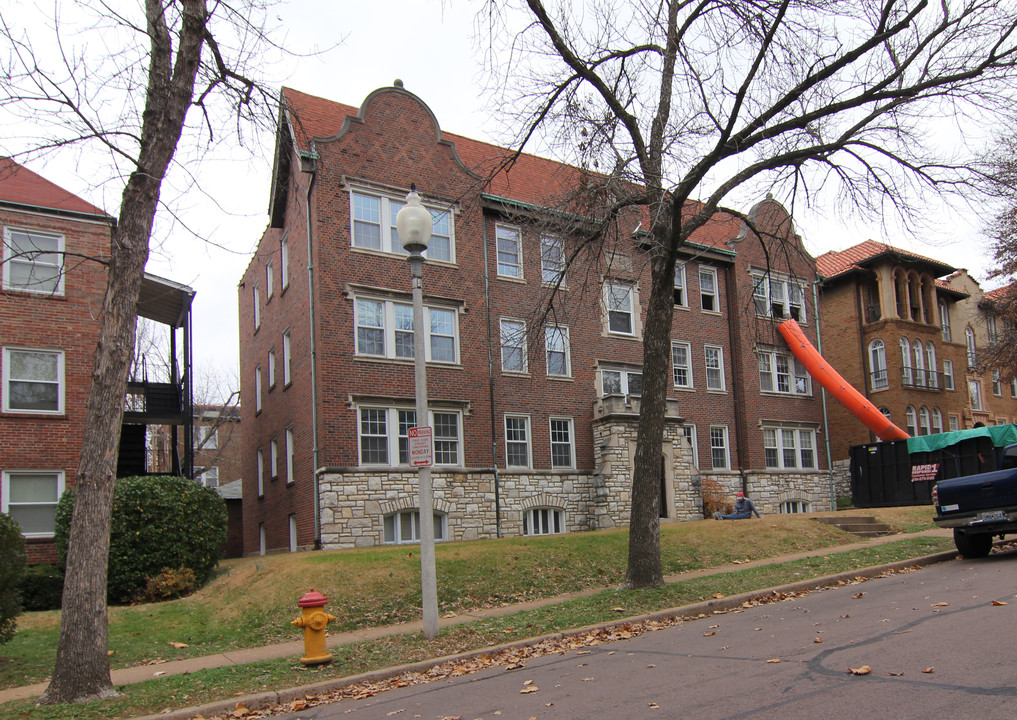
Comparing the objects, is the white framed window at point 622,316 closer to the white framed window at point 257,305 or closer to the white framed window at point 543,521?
the white framed window at point 543,521

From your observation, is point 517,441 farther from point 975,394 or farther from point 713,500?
point 975,394

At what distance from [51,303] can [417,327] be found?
13.5m

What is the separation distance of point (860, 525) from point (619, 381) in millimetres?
9793

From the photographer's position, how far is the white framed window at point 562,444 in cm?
2600

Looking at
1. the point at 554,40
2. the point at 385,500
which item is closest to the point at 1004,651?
the point at 554,40

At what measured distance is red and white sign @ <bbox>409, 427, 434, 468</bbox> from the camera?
10375mm

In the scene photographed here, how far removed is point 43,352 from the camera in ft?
65.8

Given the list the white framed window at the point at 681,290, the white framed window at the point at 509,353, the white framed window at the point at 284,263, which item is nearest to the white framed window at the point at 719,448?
the white framed window at the point at 681,290

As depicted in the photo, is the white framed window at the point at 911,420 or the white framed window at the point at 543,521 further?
the white framed window at the point at 911,420

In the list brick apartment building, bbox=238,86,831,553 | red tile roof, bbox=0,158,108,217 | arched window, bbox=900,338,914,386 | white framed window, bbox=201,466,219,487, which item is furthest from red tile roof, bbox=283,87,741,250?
white framed window, bbox=201,466,219,487

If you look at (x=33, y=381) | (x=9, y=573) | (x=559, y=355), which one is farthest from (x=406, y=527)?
(x=9, y=573)

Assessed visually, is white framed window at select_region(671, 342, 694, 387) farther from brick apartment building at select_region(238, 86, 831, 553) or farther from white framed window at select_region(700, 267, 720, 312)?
white framed window at select_region(700, 267, 720, 312)

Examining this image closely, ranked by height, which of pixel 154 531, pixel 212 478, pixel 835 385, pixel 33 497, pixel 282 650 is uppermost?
pixel 835 385

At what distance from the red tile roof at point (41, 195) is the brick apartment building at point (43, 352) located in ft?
0.11
